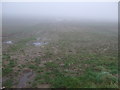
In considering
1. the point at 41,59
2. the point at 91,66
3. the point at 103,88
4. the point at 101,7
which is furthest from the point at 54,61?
the point at 101,7

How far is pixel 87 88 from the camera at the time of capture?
644 cm

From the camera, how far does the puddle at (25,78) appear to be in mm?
7060

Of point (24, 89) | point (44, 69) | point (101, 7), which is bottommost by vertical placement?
point (24, 89)

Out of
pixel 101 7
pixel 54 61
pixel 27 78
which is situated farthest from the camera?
pixel 101 7

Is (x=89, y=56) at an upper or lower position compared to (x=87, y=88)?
upper

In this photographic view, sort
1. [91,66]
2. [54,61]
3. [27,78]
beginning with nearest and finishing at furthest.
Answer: [27,78], [91,66], [54,61]

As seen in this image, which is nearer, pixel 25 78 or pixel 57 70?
pixel 25 78

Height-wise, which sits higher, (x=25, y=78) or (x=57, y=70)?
(x=57, y=70)

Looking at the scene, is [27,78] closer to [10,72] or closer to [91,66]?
[10,72]

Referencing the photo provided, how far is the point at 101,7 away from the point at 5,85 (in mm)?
126406

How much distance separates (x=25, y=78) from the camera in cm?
771

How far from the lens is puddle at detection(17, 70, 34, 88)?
278 inches

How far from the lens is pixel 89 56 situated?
1125cm

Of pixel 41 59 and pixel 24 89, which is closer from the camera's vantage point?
pixel 24 89
